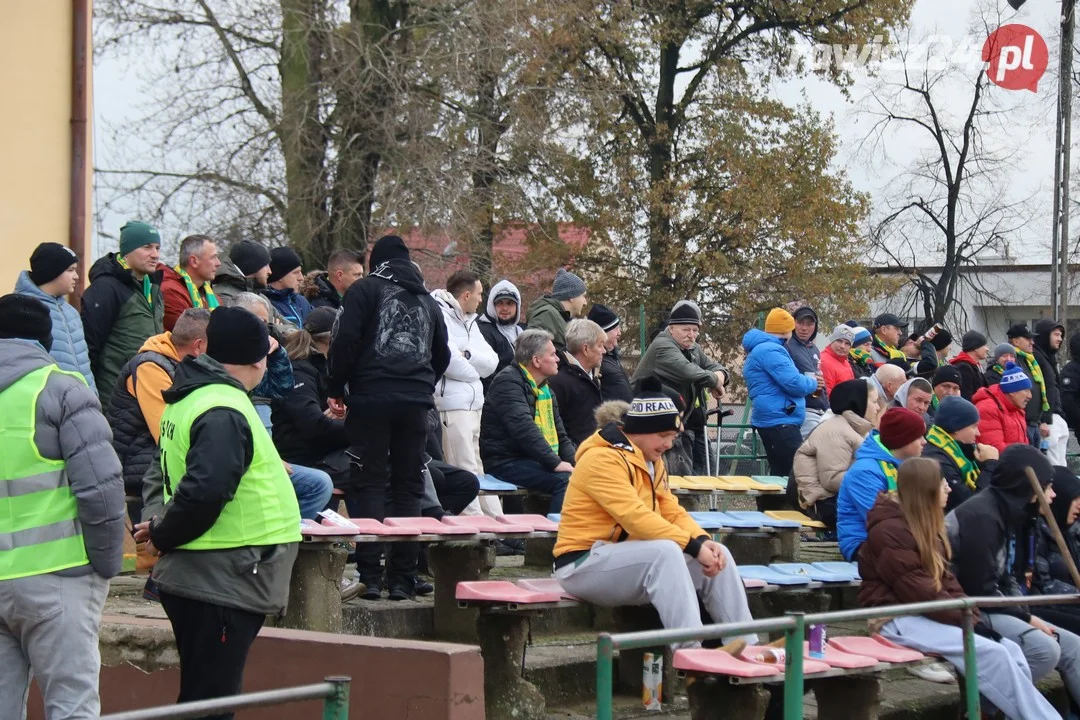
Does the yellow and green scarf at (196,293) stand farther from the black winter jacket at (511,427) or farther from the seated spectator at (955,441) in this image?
the seated spectator at (955,441)

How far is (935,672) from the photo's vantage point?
22.5 ft

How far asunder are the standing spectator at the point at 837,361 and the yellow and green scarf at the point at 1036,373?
2.04 m

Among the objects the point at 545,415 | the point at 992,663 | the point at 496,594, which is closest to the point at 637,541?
the point at 496,594

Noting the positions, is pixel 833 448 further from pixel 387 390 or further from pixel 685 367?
pixel 387 390

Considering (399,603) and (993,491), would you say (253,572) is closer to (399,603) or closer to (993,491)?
(399,603)

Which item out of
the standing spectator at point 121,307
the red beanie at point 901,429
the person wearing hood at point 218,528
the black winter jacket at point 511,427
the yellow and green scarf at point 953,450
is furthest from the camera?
the yellow and green scarf at point 953,450

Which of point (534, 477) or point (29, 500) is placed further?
point (534, 477)

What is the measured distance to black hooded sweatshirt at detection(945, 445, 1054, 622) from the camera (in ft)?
23.8

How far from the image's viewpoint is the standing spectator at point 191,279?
7762 millimetres

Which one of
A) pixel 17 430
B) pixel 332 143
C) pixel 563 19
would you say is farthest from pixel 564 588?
pixel 563 19

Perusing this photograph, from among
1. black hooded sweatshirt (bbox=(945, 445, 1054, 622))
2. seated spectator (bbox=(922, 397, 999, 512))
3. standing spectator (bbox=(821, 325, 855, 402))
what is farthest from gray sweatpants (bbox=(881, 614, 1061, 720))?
standing spectator (bbox=(821, 325, 855, 402))

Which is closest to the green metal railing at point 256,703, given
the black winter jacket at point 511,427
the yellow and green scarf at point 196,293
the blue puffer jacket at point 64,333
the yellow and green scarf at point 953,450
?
the blue puffer jacket at point 64,333

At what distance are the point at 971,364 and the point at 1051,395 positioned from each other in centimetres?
116

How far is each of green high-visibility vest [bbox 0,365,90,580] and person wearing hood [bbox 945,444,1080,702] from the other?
15.4 feet
